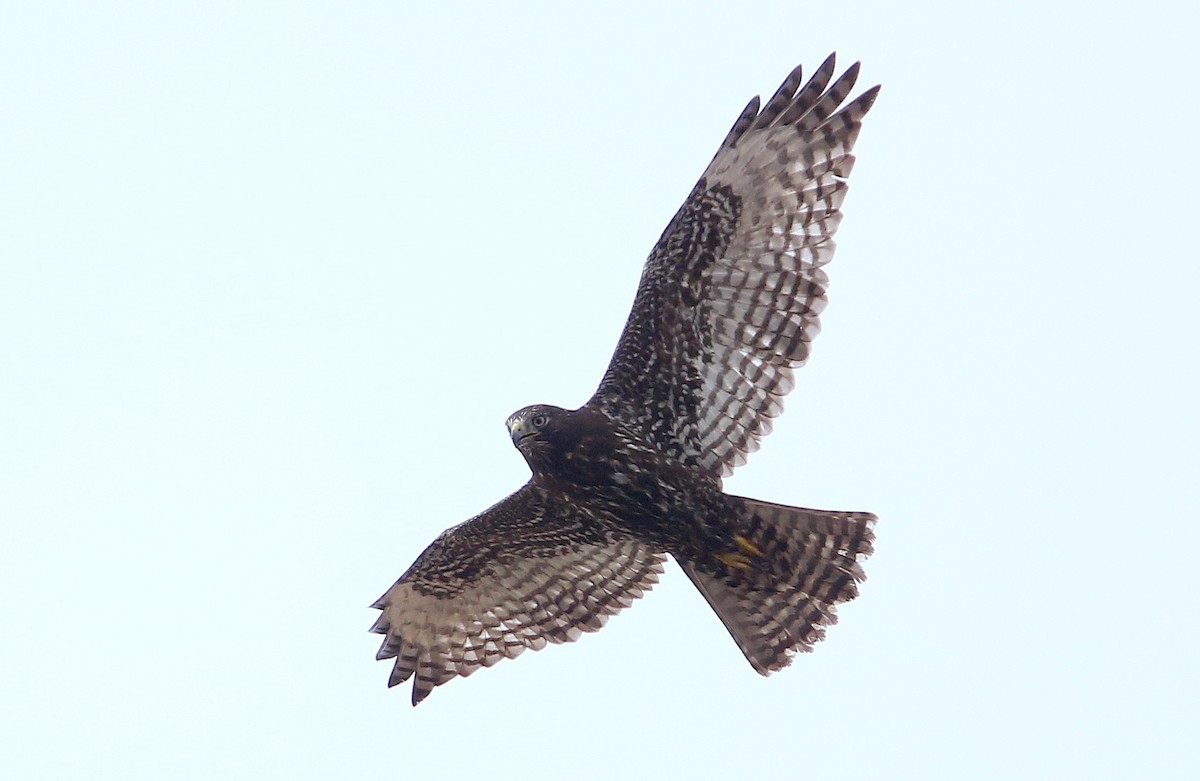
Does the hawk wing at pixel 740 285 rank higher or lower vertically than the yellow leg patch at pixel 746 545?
higher

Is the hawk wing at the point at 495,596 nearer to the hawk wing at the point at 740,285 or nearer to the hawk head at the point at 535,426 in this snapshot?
the hawk head at the point at 535,426

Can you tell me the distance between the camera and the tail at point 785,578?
42.3 ft

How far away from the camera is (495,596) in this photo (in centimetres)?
1409

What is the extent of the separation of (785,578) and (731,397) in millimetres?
1362

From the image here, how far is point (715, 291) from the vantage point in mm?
13016

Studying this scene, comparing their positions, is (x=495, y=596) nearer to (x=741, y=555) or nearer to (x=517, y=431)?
(x=517, y=431)

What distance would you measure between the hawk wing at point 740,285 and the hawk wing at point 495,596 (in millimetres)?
1284

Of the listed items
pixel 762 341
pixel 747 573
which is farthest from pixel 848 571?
pixel 762 341

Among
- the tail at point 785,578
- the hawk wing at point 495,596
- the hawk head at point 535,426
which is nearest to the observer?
the tail at point 785,578

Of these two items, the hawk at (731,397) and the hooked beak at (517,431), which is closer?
the hawk at (731,397)

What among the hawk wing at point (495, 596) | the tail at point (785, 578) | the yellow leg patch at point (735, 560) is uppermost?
the hawk wing at point (495, 596)

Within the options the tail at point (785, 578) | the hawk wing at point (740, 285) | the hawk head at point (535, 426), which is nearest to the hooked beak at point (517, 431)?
the hawk head at point (535, 426)

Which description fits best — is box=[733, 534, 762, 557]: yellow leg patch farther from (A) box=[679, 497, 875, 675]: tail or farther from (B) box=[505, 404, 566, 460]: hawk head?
(B) box=[505, 404, 566, 460]: hawk head

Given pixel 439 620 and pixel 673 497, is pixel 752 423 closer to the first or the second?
pixel 673 497
